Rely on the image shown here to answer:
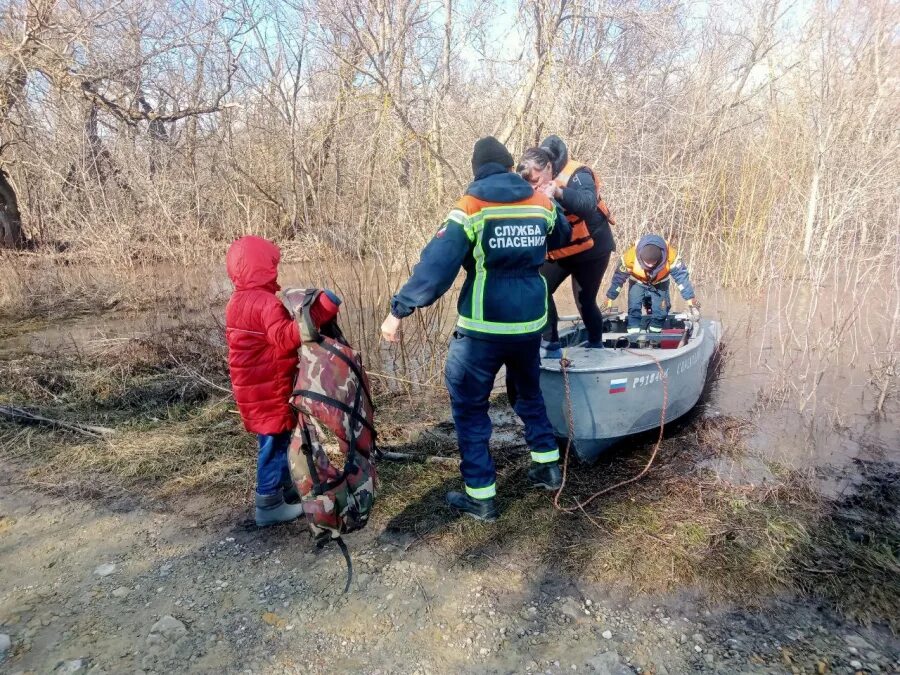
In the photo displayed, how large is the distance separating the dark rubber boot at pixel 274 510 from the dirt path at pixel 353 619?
0.12 m

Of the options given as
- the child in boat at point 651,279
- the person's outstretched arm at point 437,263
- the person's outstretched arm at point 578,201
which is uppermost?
the person's outstretched arm at point 578,201

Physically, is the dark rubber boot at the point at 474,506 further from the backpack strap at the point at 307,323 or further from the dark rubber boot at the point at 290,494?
the backpack strap at the point at 307,323

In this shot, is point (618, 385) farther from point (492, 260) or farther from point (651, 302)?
point (651, 302)

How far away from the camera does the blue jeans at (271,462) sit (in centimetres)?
320

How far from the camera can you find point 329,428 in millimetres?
2803

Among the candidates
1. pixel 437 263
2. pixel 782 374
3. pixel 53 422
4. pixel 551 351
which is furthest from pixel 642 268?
pixel 53 422

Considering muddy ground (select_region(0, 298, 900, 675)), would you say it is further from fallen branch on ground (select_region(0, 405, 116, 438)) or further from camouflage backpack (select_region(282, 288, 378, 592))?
camouflage backpack (select_region(282, 288, 378, 592))

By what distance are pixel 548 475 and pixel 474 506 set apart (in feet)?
1.79

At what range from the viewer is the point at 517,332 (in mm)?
3072

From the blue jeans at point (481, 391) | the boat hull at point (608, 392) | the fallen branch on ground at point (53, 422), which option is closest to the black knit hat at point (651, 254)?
the boat hull at point (608, 392)

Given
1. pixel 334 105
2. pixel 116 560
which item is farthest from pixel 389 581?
pixel 334 105

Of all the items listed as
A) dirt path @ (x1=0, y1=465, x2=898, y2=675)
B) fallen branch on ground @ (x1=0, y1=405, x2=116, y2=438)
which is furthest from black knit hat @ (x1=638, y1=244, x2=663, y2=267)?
fallen branch on ground @ (x1=0, y1=405, x2=116, y2=438)

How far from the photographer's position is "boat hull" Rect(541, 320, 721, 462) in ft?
12.8

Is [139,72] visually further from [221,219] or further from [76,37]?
[221,219]
